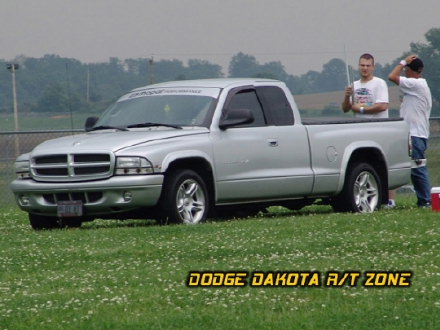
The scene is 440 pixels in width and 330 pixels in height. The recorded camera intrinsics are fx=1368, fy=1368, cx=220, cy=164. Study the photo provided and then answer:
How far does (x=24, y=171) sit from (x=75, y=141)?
705mm

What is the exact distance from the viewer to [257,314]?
8469 millimetres

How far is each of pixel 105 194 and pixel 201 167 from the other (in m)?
1.28

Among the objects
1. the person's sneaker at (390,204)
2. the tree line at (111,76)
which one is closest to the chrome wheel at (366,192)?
the person's sneaker at (390,204)

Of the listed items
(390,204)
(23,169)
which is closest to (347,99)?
(390,204)

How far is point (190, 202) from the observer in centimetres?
1513

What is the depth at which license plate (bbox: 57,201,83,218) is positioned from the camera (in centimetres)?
1474

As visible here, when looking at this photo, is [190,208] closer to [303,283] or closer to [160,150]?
[160,150]

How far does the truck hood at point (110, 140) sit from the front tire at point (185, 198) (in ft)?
1.50

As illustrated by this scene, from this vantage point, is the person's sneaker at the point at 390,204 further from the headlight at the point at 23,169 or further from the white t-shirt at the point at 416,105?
the headlight at the point at 23,169

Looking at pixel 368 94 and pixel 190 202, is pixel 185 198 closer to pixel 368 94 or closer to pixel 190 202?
pixel 190 202

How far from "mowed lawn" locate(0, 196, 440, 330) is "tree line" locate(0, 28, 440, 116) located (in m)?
17.7

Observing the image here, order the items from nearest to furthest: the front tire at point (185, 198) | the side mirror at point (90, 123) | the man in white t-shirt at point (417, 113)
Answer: the front tire at point (185, 198) → the side mirror at point (90, 123) → the man in white t-shirt at point (417, 113)

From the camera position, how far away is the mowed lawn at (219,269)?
27.6 feet

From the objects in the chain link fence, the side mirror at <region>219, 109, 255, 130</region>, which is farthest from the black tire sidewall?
the chain link fence
